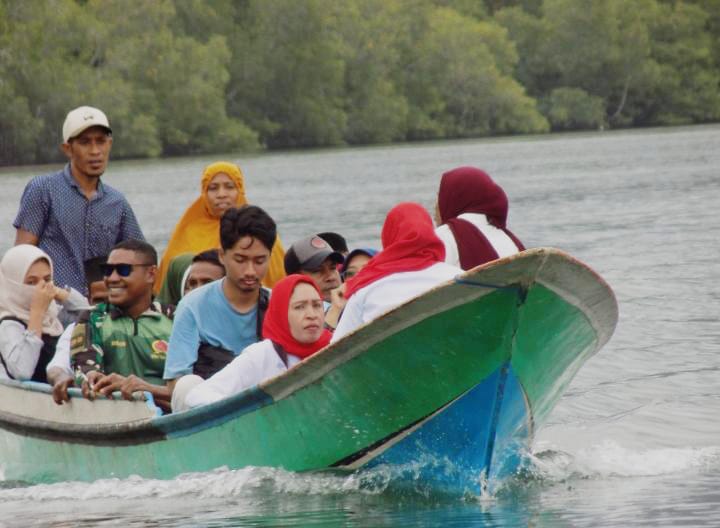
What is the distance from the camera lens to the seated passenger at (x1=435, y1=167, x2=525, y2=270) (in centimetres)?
710

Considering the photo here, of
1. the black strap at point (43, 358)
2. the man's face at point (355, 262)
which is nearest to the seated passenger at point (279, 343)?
the black strap at point (43, 358)

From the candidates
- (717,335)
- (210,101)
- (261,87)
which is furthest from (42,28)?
(717,335)

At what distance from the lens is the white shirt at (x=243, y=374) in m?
6.97

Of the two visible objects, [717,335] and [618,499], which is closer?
[618,499]

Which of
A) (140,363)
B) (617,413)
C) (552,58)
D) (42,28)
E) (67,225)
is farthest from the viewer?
(552,58)

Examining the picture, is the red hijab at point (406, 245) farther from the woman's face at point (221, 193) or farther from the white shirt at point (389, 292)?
the woman's face at point (221, 193)

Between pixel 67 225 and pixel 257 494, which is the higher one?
pixel 67 225

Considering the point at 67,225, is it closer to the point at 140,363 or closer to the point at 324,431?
the point at 140,363

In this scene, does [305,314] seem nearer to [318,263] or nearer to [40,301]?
[318,263]

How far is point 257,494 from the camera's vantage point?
7.34 meters

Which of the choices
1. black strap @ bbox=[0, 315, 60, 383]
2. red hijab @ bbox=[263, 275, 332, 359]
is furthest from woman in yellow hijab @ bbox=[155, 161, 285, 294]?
red hijab @ bbox=[263, 275, 332, 359]

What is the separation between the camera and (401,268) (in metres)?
6.58

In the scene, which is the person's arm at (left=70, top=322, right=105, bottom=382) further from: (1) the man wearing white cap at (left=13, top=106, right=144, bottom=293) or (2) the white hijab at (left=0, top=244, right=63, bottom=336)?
(1) the man wearing white cap at (left=13, top=106, right=144, bottom=293)

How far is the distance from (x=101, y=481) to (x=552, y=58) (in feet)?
250
